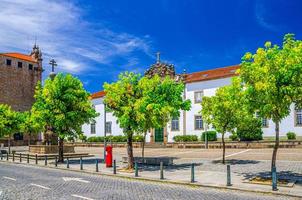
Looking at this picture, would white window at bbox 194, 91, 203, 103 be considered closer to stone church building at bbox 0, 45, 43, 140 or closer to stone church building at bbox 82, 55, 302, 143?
stone church building at bbox 82, 55, 302, 143

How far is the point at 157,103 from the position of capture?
21047mm

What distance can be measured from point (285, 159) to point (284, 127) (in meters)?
16.1

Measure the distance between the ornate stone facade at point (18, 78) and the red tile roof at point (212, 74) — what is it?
41900 mm

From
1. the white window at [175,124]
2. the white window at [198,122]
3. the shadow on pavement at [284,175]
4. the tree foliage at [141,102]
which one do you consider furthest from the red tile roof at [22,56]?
the shadow on pavement at [284,175]

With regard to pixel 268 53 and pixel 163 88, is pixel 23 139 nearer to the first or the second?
pixel 163 88

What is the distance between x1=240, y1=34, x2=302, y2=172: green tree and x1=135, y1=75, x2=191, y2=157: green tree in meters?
6.18

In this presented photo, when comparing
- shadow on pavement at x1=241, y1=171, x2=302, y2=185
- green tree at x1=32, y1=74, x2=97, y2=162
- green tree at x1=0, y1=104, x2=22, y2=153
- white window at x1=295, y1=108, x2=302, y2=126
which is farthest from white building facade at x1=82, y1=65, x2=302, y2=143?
shadow on pavement at x1=241, y1=171, x2=302, y2=185

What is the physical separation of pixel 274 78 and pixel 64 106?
57.7 feet

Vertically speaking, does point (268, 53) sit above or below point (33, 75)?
below

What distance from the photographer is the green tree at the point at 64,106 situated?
26953mm

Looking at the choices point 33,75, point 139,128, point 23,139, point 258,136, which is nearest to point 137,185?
point 139,128

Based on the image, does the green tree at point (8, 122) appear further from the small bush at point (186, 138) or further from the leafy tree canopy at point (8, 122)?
the small bush at point (186, 138)

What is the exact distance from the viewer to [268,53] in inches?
607

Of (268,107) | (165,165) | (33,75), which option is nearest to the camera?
(268,107)
